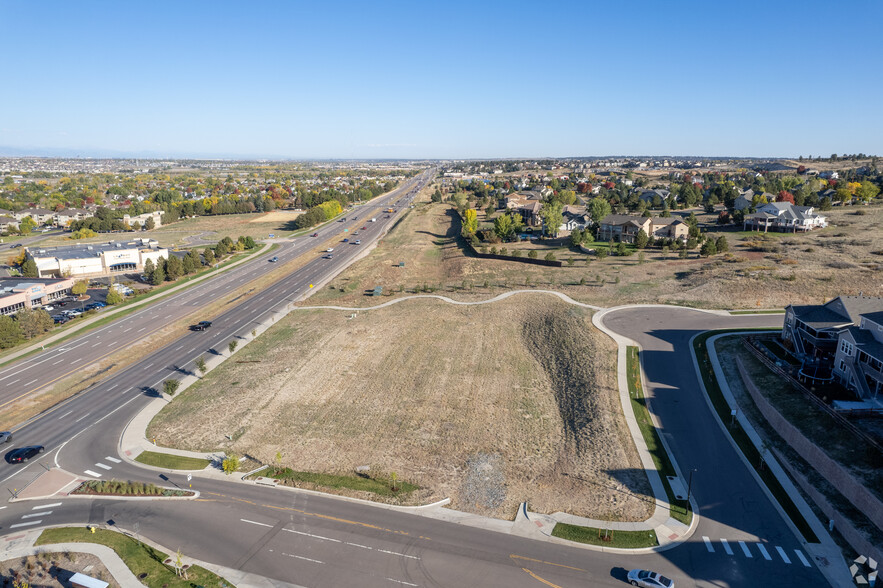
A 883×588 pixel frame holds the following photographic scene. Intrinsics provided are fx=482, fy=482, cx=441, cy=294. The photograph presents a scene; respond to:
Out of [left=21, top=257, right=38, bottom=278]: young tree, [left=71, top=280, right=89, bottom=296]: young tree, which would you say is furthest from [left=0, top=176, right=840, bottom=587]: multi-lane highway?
[left=21, top=257, right=38, bottom=278]: young tree

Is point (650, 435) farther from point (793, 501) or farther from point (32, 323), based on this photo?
point (32, 323)

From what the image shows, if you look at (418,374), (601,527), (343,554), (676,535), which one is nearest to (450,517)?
(343,554)

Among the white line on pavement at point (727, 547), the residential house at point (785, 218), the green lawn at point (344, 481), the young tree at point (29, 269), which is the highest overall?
the residential house at point (785, 218)

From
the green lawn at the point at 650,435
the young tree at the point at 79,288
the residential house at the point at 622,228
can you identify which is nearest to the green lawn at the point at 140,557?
the green lawn at the point at 650,435

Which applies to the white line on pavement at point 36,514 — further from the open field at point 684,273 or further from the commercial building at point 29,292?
the commercial building at point 29,292

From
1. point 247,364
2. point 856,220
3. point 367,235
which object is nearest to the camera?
point 247,364

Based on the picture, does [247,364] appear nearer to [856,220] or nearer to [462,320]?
[462,320]

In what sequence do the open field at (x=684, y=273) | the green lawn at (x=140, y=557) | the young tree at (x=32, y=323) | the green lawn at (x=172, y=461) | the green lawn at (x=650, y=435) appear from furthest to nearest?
the open field at (x=684, y=273), the young tree at (x=32, y=323), the green lawn at (x=172, y=461), the green lawn at (x=650, y=435), the green lawn at (x=140, y=557)
